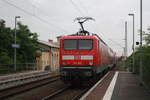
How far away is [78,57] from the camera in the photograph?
15.9m

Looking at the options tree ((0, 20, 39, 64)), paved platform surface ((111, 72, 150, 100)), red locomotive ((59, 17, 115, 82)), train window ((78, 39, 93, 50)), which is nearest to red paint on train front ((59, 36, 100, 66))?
red locomotive ((59, 17, 115, 82))

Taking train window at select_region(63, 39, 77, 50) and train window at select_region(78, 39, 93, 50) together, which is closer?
train window at select_region(78, 39, 93, 50)

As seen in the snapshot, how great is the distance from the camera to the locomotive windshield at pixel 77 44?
16141 mm

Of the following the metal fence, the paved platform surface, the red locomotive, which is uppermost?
the red locomotive

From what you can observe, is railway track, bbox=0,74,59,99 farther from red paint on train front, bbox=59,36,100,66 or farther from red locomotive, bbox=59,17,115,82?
red paint on train front, bbox=59,36,100,66

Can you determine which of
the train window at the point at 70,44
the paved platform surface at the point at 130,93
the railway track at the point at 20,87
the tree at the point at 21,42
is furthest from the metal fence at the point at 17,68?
the paved platform surface at the point at 130,93

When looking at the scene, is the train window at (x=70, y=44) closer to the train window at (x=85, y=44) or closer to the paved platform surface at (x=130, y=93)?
the train window at (x=85, y=44)

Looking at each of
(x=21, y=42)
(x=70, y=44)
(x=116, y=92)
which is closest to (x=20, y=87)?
(x=70, y=44)

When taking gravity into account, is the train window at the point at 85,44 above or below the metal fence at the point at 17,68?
above

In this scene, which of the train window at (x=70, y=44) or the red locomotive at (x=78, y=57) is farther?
the train window at (x=70, y=44)

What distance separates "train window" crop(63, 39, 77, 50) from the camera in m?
16.2

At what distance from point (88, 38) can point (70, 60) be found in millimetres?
1587

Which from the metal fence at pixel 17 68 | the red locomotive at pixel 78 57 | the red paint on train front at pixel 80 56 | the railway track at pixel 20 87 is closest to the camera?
the railway track at pixel 20 87

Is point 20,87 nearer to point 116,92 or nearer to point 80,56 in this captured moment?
point 80,56
